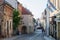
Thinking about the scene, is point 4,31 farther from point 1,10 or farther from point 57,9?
point 57,9

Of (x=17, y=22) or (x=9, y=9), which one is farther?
(x=17, y=22)

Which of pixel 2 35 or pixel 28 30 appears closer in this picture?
pixel 2 35

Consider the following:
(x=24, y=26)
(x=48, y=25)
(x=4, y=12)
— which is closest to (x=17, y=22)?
(x=48, y=25)

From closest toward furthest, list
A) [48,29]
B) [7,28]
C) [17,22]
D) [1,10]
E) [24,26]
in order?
[1,10] → [7,28] → [48,29] → [17,22] → [24,26]

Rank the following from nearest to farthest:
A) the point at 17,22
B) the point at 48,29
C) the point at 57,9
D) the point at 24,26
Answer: the point at 57,9 → the point at 48,29 → the point at 17,22 → the point at 24,26

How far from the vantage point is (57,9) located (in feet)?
130

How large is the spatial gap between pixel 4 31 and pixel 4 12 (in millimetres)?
3625

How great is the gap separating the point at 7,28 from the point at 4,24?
3.56 m

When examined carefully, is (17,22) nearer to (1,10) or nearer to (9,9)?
(9,9)

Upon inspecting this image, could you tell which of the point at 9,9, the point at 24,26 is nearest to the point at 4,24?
the point at 9,9

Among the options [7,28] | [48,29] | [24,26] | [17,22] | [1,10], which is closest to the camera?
[1,10]

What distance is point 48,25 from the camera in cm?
5975

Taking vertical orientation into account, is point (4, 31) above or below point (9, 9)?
below

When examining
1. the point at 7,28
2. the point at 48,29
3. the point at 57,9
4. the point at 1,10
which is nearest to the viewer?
the point at 57,9
